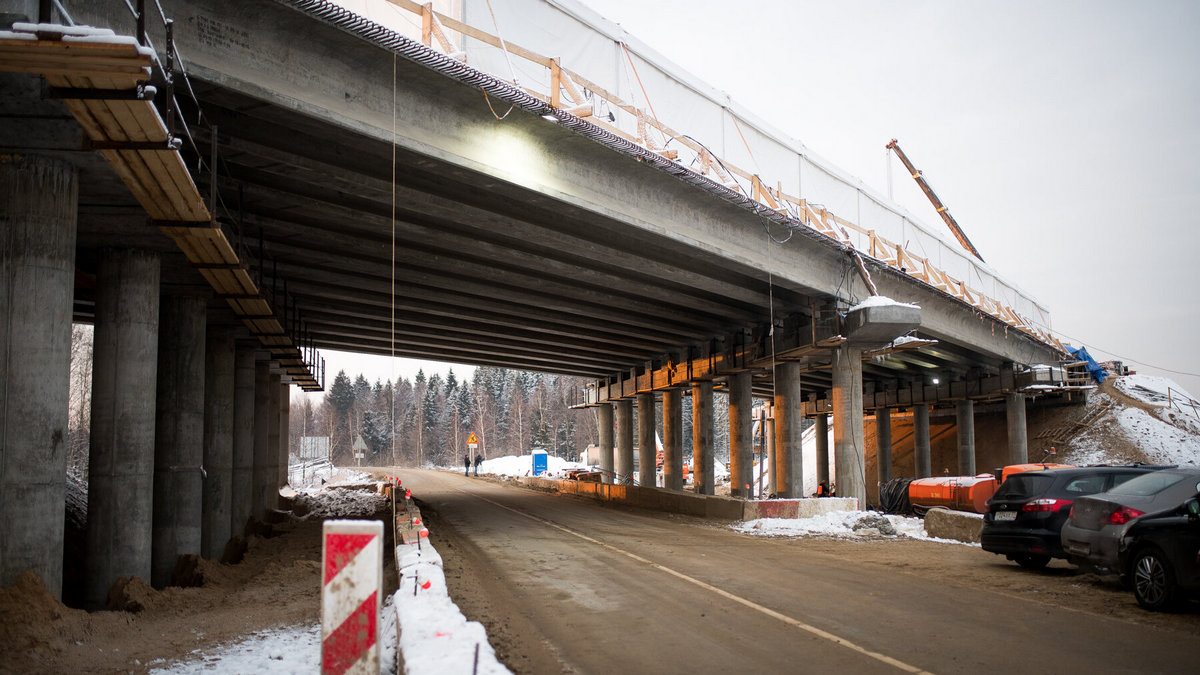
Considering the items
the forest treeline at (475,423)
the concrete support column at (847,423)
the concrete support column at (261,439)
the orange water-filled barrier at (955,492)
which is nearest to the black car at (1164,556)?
the orange water-filled barrier at (955,492)

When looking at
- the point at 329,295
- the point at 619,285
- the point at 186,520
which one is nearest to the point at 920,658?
the point at 186,520

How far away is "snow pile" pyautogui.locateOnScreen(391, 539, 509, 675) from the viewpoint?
5438mm

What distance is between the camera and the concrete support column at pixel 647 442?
43.3m

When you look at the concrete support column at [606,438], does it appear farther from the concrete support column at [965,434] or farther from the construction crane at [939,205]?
the construction crane at [939,205]

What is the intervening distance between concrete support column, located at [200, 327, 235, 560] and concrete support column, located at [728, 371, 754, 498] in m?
20.3

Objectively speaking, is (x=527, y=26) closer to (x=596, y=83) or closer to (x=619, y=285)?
(x=596, y=83)

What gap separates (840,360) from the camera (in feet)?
90.6

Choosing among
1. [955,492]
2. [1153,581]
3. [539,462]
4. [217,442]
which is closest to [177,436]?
[217,442]

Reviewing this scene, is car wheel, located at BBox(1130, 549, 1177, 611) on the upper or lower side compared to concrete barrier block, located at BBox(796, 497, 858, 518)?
upper

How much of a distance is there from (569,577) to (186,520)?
10.7 meters

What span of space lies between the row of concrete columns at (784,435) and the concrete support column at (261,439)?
1810 cm

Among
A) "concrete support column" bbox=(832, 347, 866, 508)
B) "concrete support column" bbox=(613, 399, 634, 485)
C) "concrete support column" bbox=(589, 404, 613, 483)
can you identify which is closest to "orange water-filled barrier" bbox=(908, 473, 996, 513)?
"concrete support column" bbox=(832, 347, 866, 508)

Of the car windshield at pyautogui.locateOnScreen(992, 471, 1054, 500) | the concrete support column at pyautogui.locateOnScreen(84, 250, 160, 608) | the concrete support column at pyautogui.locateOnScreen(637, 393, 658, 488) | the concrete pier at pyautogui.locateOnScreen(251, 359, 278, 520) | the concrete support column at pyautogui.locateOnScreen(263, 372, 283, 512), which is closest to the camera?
the car windshield at pyautogui.locateOnScreen(992, 471, 1054, 500)

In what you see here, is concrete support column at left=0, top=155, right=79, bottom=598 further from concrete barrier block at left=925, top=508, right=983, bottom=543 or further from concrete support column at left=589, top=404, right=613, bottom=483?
concrete support column at left=589, top=404, right=613, bottom=483
